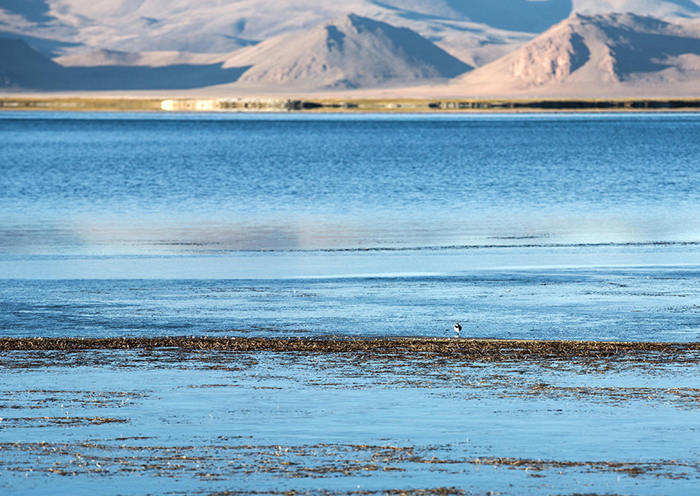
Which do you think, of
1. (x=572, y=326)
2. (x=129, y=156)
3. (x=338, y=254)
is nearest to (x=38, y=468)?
(x=572, y=326)

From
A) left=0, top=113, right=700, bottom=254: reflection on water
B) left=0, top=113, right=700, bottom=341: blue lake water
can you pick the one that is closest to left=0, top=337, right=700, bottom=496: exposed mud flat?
left=0, top=113, right=700, bottom=341: blue lake water

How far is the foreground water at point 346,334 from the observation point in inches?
457

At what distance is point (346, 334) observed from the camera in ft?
61.4

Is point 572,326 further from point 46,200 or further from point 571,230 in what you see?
point 46,200

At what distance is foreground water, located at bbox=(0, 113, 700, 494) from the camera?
457 inches

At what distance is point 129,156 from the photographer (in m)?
98.6

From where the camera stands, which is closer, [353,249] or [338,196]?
[353,249]

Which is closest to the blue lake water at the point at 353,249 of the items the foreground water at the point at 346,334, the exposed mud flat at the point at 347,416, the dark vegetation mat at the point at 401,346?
the foreground water at the point at 346,334

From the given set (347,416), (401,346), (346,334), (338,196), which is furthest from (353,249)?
(338,196)

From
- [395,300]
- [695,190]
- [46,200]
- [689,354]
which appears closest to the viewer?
[689,354]

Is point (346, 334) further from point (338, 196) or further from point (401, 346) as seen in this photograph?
point (338, 196)

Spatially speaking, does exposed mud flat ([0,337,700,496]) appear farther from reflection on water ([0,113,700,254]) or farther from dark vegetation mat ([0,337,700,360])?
reflection on water ([0,113,700,254])

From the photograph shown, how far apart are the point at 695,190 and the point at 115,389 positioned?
151ft

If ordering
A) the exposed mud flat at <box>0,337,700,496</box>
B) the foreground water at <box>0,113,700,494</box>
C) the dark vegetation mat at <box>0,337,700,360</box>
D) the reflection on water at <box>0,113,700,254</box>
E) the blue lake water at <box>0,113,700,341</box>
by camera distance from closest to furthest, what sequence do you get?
the exposed mud flat at <box>0,337,700,496</box>, the foreground water at <box>0,113,700,494</box>, the dark vegetation mat at <box>0,337,700,360</box>, the blue lake water at <box>0,113,700,341</box>, the reflection on water at <box>0,113,700,254</box>
